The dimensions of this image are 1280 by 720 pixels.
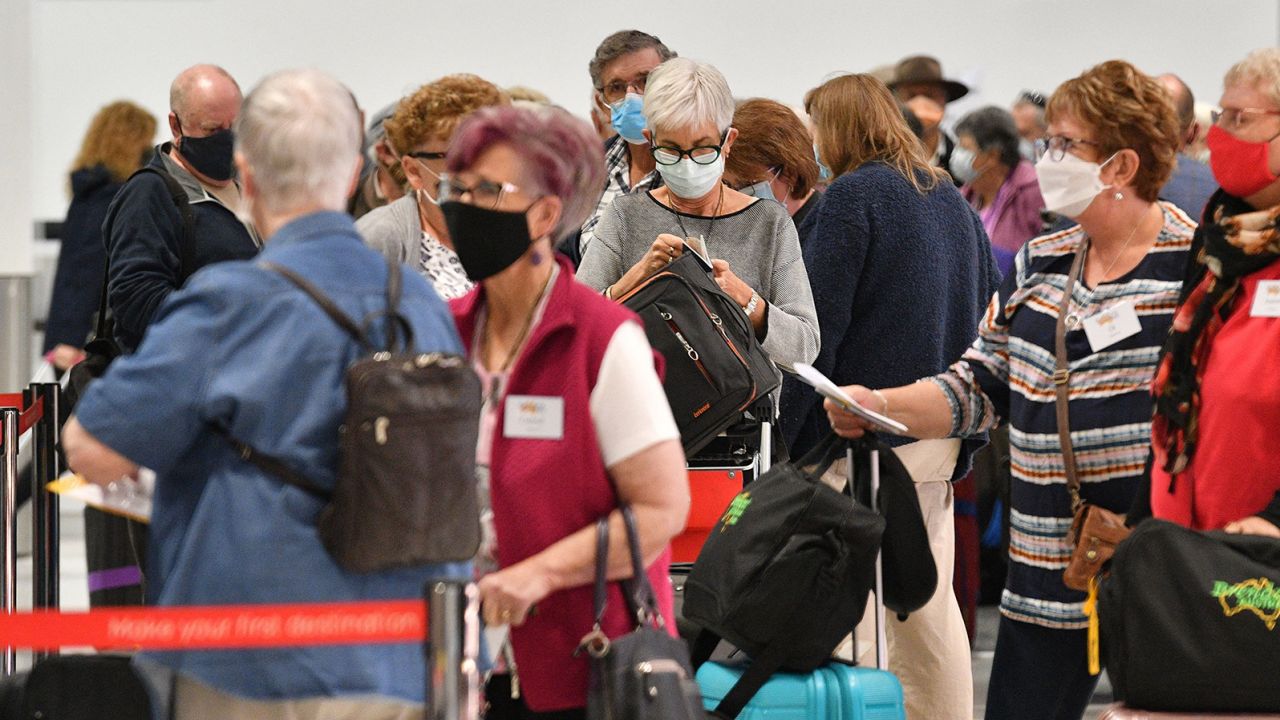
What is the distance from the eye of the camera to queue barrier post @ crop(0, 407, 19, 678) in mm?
3443

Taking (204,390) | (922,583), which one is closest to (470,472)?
(204,390)

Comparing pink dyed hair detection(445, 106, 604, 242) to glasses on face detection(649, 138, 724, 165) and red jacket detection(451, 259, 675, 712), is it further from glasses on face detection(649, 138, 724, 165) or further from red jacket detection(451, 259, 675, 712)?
glasses on face detection(649, 138, 724, 165)

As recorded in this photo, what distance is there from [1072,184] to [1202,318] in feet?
1.45

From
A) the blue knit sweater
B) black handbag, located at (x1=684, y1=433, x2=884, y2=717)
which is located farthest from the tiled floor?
black handbag, located at (x1=684, y1=433, x2=884, y2=717)

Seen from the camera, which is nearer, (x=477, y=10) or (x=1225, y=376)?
(x=1225, y=376)

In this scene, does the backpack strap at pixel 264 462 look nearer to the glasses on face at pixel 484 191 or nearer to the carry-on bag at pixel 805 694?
the glasses on face at pixel 484 191

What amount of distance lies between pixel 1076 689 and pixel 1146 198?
0.98 m

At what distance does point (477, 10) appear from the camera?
8.60 meters

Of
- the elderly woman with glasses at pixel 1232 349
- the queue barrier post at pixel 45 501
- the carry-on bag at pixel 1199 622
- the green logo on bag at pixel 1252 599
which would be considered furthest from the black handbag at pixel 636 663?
the queue barrier post at pixel 45 501

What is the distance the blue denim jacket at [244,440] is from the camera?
1.90 meters

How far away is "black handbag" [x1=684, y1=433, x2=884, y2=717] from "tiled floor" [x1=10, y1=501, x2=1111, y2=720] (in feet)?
5.87

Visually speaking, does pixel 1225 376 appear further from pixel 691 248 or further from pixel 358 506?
pixel 358 506

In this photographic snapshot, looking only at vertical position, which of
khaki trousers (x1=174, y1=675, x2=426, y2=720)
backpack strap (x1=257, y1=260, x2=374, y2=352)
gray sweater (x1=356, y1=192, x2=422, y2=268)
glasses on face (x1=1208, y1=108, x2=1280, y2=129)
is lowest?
khaki trousers (x1=174, y1=675, x2=426, y2=720)

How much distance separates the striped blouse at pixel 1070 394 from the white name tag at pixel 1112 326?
0.6 inches
